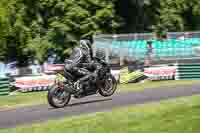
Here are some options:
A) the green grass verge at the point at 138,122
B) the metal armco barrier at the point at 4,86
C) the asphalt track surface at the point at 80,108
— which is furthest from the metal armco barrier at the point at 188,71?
the green grass verge at the point at 138,122

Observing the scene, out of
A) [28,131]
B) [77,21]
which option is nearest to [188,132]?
[28,131]

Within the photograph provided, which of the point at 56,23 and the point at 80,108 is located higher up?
the point at 56,23

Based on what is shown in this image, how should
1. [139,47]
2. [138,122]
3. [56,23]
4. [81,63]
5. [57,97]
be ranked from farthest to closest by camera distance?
[56,23]
[139,47]
[81,63]
[57,97]
[138,122]

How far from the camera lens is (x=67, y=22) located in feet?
113

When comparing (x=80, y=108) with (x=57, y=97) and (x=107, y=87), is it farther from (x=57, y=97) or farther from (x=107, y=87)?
(x=107, y=87)

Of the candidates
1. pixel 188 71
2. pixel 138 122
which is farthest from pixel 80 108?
pixel 188 71

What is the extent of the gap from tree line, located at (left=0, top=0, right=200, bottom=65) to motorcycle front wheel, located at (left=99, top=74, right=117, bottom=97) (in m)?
18.1

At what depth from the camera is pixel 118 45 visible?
2625cm

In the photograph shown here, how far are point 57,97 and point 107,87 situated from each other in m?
2.11

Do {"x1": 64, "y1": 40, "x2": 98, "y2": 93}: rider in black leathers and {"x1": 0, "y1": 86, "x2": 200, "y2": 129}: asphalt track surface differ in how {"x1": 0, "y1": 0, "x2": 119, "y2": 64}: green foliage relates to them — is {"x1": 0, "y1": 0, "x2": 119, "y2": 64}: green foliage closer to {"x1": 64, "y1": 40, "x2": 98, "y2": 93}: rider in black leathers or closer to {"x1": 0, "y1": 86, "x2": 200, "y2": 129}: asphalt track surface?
{"x1": 0, "y1": 86, "x2": 200, "y2": 129}: asphalt track surface

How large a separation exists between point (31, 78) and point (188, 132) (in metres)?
15.7

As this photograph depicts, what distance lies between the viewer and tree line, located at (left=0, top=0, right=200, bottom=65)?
34500 millimetres

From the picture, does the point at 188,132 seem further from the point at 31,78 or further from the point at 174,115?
the point at 31,78

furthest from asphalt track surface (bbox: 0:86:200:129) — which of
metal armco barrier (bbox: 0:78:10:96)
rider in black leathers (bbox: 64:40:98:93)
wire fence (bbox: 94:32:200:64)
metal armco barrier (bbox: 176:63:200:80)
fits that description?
wire fence (bbox: 94:32:200:64)
